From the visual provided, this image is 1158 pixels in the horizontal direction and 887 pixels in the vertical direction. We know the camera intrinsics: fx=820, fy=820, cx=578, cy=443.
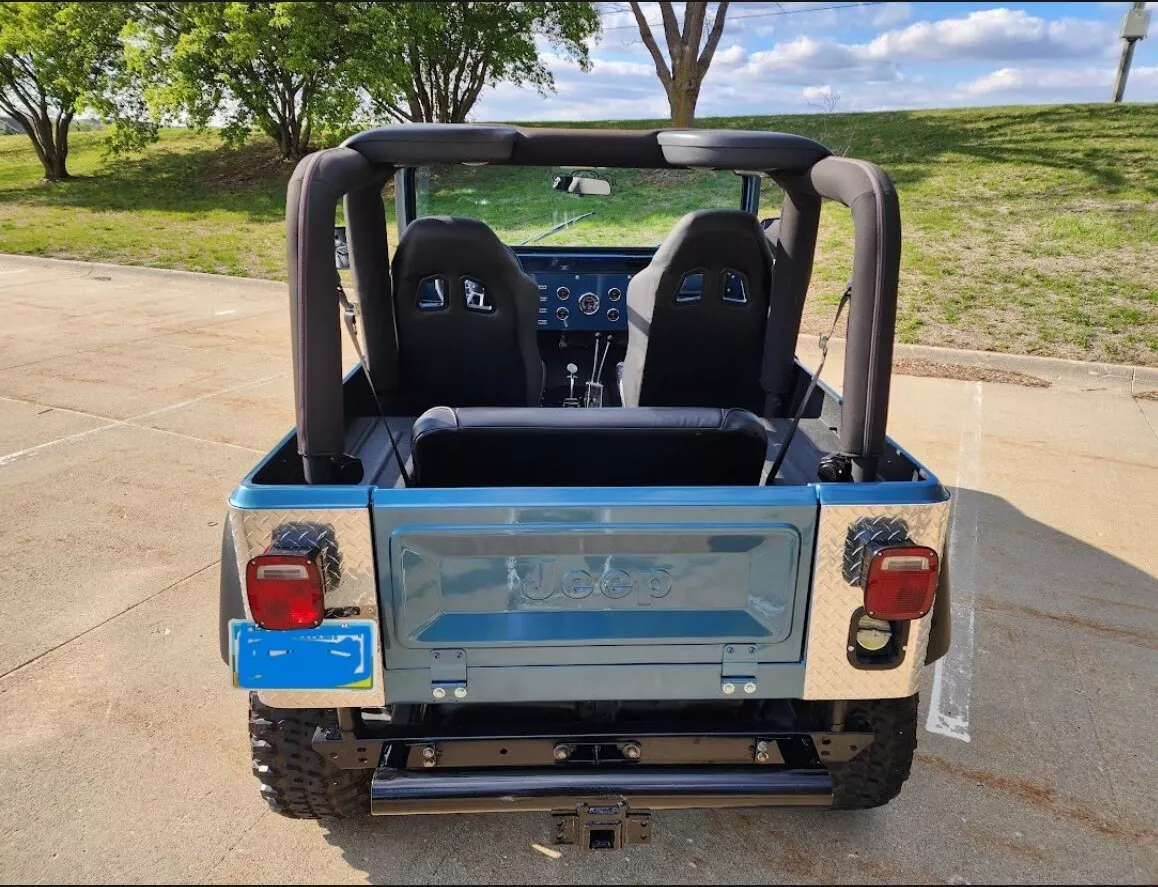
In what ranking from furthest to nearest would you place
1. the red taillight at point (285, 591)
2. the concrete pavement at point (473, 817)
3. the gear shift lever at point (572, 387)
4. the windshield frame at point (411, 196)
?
the gear shift lever at point (572, 387) → the windshield frame at point (411, 196) → the concrete pavement at point (473, 817) → the red taillight at point (285, 591)

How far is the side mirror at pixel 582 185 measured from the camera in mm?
4238

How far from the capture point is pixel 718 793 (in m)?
1.99

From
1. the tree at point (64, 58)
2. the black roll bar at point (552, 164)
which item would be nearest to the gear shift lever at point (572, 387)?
the black roll bar at point (552, 164)

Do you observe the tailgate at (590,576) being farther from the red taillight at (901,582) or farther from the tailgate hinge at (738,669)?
the red taillight at (901,582)

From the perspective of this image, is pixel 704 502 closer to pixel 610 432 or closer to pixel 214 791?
pixel 610 432

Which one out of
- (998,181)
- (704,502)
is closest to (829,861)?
(704,502)

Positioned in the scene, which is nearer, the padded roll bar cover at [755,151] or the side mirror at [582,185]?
the padded roll bar cover at [755,151]

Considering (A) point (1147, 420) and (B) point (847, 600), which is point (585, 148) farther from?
(A) point (1147, 420)

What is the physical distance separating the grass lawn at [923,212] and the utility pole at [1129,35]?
143 cm

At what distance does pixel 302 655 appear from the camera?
75.5 inches

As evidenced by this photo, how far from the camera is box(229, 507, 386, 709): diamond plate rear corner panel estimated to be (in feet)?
6.11

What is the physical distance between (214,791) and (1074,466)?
5420 millimetres

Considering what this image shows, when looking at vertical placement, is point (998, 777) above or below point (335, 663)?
below

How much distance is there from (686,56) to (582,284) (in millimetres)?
14954
